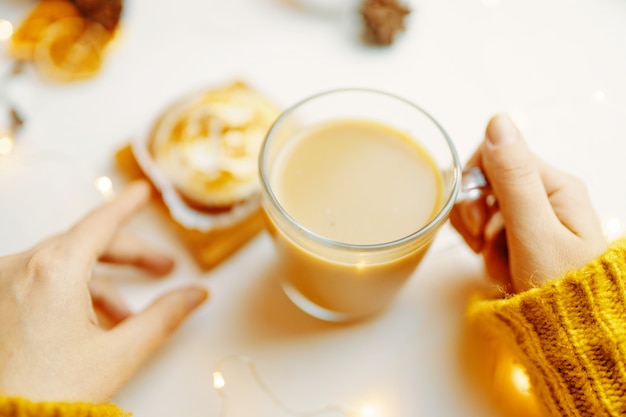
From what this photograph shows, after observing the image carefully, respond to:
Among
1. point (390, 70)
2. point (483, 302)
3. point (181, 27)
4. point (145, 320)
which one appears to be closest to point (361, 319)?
point (483, 302)

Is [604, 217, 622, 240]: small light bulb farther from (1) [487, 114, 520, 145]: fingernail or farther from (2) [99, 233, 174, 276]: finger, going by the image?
(2) [99, 233, 174, 276]: finger

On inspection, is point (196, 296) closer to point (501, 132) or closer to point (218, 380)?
point (218, 380)

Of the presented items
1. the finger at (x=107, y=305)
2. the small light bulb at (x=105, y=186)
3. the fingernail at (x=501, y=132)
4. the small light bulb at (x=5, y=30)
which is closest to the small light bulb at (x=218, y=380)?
the finger at (x=107, y=305)

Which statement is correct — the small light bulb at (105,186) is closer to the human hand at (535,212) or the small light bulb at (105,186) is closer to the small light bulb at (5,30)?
the small light bulb at (5,30)

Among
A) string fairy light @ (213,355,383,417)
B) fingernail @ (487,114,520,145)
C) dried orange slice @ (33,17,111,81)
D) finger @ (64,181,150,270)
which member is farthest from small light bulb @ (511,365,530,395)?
dried orange slice @ (33,17,111,81)

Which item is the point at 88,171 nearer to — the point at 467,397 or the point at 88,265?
the point at 88,265

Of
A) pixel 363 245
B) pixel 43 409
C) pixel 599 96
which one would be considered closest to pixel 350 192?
pixel 363 245
